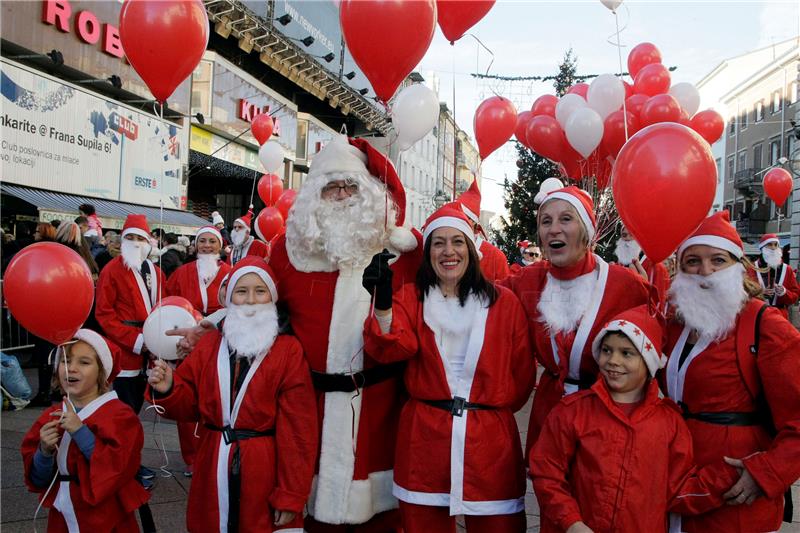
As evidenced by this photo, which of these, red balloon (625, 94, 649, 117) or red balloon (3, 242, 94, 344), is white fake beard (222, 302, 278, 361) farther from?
red balloon (625, 94, 649, 117)

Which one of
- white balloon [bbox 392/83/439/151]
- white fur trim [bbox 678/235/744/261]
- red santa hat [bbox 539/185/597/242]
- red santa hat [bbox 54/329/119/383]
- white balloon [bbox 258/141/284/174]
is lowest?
red santa hat [bbox 54/329/119/383]

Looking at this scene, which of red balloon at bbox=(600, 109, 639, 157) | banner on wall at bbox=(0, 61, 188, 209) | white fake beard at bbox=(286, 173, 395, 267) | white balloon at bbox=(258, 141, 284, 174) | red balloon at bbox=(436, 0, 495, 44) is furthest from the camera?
banner on wall at bbox=(0, 61, 188, 209)

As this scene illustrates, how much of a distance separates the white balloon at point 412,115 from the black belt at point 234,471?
68.8 inches

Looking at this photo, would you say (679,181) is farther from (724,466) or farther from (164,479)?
(164,479)

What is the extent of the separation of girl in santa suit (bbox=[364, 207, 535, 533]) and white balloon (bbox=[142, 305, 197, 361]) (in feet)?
3.76

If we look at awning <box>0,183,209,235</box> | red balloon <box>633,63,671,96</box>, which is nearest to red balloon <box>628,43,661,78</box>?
red balloon <box>633,63,671,96</box>

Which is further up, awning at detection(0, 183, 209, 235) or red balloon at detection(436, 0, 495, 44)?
red balloon at detection(436, 0, 495, 44)

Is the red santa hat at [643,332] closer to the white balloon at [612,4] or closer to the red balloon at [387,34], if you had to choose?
the red balloon at [387,34]

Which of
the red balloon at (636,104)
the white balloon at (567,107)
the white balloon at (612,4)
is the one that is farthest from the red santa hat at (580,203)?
the red balloon at (636,104)

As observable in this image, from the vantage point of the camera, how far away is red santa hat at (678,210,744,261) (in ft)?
8.70

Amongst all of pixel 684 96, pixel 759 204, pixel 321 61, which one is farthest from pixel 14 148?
pixel 759 204

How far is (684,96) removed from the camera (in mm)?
6977

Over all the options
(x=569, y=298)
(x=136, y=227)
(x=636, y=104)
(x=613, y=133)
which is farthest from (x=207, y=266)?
(x=636, y=104)

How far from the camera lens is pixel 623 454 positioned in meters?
2.39
